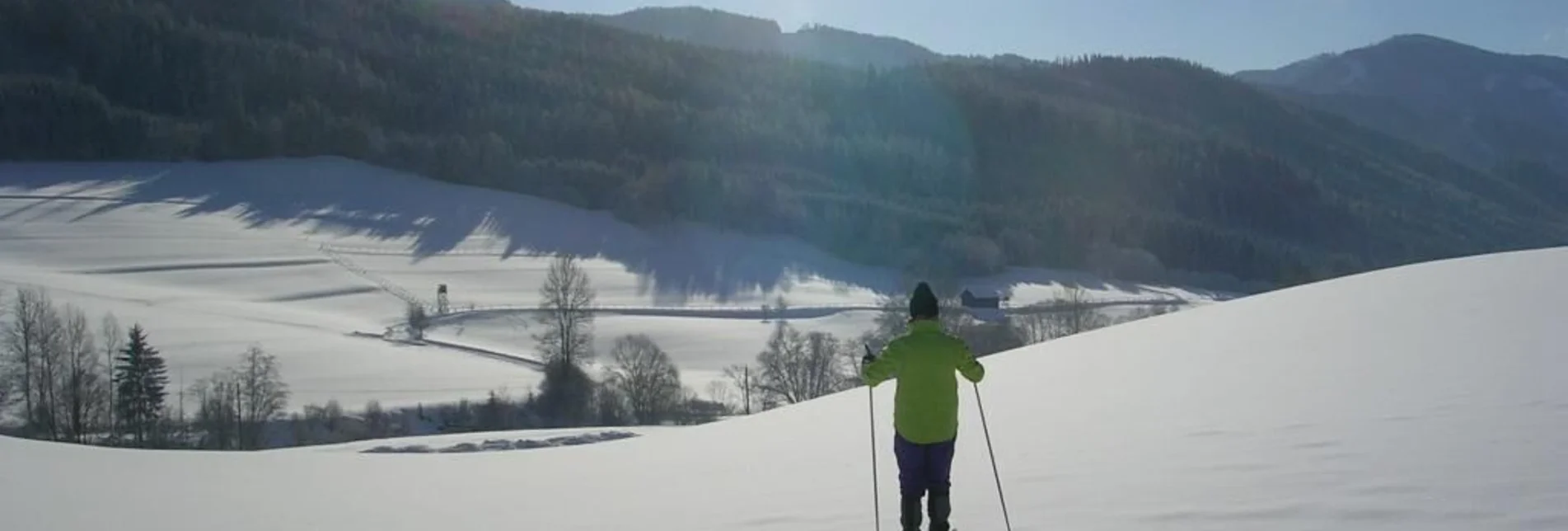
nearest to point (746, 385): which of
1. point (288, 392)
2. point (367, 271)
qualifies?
point (288, 392)

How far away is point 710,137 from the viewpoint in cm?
14938

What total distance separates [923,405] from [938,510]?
24.3 inches

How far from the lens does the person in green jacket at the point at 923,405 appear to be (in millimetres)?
6398

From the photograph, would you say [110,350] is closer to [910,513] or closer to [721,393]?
[721,393]

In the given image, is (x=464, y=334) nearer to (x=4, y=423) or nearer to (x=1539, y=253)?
(x=4, y=423)

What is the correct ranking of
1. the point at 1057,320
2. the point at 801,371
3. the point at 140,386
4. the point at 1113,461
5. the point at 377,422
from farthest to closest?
1. the point at 1057,320
2. the point at 801,371
3. the point at 140,386
4. the point at 377,422
5. the point at 1113,461

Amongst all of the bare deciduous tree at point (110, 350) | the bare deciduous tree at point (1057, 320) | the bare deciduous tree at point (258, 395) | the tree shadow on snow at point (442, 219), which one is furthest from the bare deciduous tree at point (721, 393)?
the tree shadow on snow at point (442, 219)

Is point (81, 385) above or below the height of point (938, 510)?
above

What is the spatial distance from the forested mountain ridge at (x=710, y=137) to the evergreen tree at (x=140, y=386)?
226 feet

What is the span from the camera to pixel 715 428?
593 inches

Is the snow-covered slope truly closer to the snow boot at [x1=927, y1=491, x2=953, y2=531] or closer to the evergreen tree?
the snow boot at [x1=927, y1=491, x2=953, y2=531]

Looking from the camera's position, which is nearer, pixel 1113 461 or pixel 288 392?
pixel 1113 461

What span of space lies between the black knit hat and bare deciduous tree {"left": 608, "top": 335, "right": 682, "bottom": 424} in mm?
40578

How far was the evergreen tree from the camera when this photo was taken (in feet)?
138
